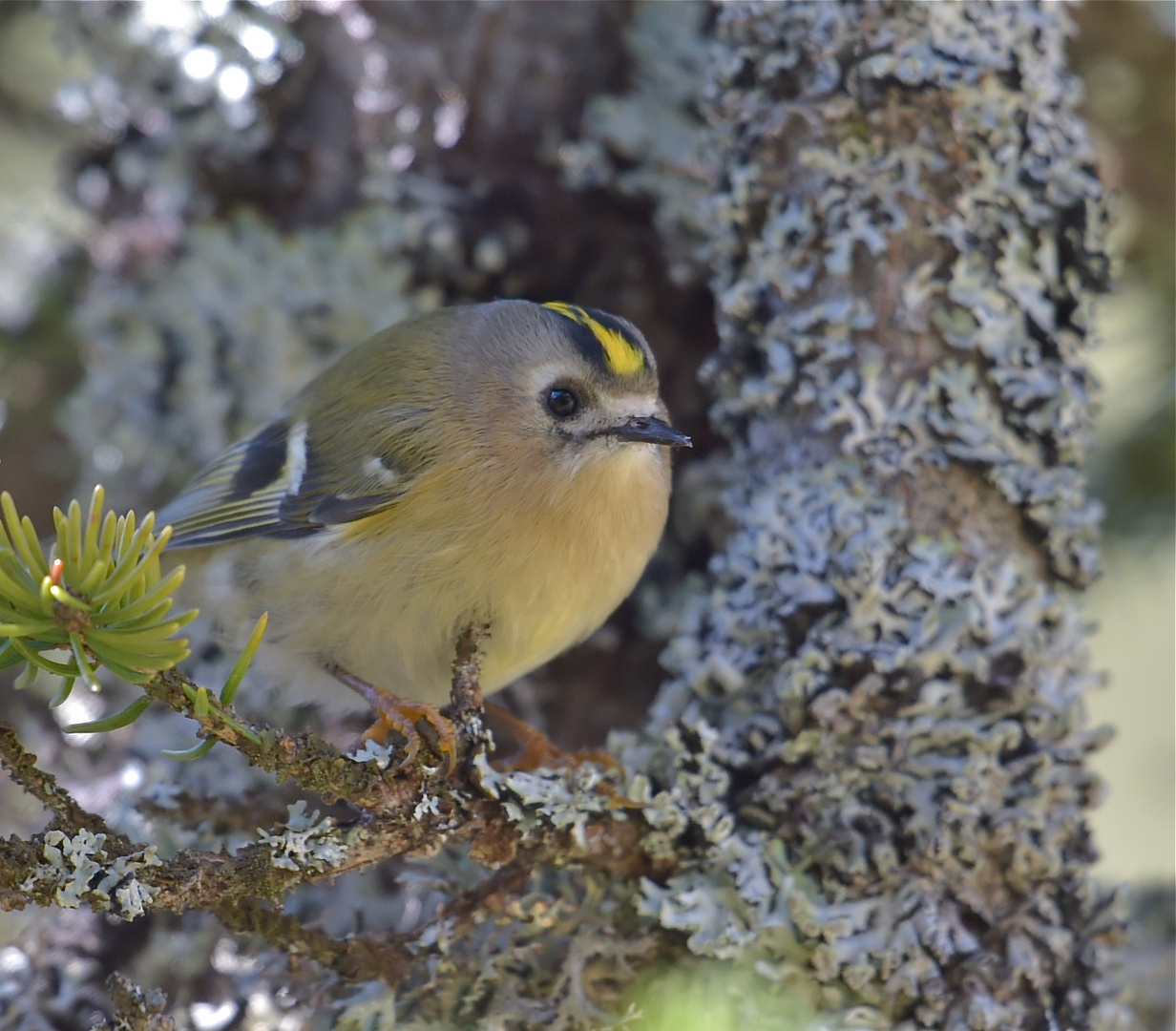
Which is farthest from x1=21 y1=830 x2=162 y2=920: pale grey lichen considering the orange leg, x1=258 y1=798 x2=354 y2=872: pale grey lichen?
the orange leg

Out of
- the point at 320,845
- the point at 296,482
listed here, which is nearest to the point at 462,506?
the point at 296,482

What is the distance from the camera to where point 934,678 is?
160 cm

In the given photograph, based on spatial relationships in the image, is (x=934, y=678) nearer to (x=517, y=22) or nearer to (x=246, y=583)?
(x=246, y=583)

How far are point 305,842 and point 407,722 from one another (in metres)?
0.36

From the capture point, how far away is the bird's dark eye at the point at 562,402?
1685mm

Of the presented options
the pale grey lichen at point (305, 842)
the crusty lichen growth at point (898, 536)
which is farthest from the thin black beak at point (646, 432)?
the pale grey lichen at point (305, 842)

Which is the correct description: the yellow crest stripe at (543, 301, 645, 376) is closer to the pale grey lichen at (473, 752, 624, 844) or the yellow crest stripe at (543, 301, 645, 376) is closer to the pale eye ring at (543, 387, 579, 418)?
the pale eye ring at (543, 387, 579, 418)

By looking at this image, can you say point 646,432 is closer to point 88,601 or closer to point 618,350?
point 618,350

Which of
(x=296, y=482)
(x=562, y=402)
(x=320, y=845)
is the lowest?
(x=296, y=482)

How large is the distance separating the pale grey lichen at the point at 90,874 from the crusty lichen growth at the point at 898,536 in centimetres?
68

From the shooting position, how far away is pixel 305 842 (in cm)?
112

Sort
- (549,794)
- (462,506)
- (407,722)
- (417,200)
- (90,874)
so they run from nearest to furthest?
(90,874)
(549,794)
(407,722)
(462,506)
(417,200)

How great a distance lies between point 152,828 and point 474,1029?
1.92ft

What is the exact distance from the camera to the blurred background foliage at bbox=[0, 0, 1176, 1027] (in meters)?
2.13
